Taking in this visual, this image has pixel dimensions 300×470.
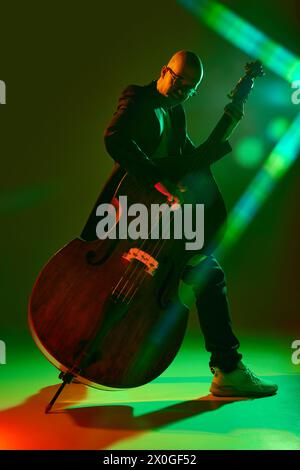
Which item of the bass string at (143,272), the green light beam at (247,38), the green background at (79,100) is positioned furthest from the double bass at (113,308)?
the green light beam at (247,38)

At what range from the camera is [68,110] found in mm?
3545

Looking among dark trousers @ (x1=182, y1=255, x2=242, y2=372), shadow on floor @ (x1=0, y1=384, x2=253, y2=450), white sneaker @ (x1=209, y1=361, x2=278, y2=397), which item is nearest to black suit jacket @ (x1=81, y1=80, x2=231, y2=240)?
dark trousers @ (x1=182, y1=255, x2=242, y2=372)

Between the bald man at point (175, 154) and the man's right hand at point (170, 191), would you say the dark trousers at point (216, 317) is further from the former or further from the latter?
the man's right hand at point (170, 191)

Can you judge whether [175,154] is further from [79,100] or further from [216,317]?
[79,100]

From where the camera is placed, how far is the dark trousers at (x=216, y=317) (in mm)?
2078

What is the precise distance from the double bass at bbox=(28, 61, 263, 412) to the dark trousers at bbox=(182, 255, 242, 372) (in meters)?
0.24

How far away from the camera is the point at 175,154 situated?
2113 millimetres

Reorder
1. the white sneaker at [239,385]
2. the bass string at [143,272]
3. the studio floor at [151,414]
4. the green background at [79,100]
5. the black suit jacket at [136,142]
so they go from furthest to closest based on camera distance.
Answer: the green background at [79,100] → the white sneaker at [239,385] → the black suit jacket at [136,142] → the bass string at [143,272] → the studio floor at [151,414]

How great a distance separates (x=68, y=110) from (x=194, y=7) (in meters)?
0.98

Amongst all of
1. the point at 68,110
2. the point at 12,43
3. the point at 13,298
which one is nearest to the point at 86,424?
the point at 13,298

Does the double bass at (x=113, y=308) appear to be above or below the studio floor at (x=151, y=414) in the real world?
above

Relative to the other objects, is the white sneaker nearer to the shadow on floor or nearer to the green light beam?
the shadow on floor

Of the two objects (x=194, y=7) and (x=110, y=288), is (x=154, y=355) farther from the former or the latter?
(x=194, y=7)
